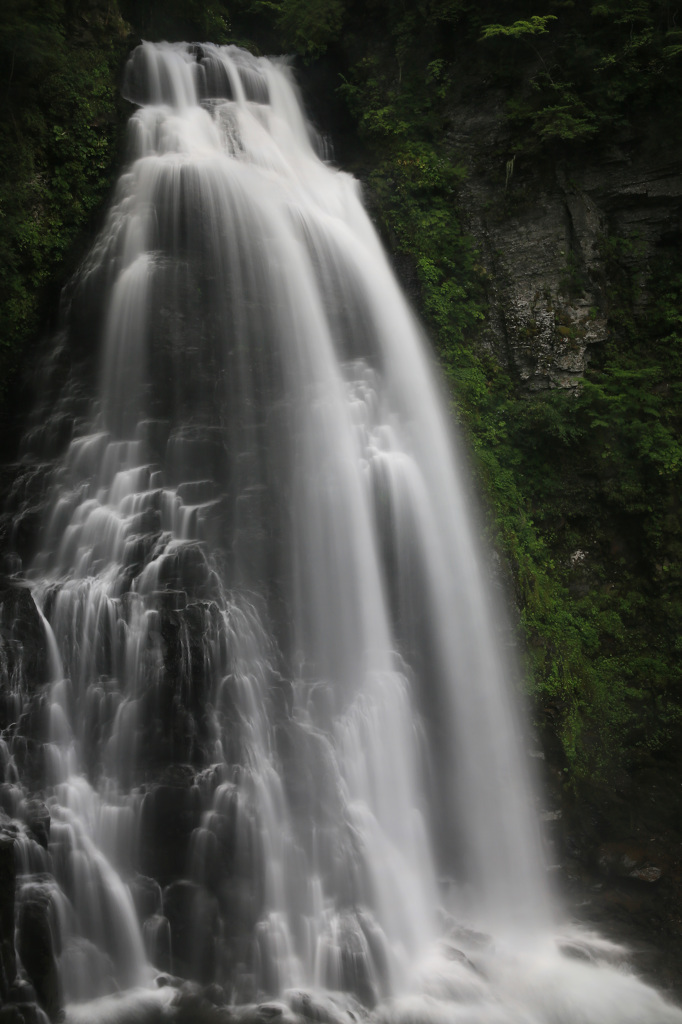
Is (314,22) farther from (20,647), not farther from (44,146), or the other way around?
(20,647)

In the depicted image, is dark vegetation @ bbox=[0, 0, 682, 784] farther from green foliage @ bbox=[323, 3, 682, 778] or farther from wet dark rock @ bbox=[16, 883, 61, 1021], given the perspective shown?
wet dark rock @ bbox=[16, 883, 61, 1021]

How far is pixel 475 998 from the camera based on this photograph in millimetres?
7105

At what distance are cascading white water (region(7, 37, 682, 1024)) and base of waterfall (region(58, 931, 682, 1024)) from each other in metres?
0.04

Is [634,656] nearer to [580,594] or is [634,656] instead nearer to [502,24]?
[580,594]

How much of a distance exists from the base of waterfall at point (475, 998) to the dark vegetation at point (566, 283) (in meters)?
2.26

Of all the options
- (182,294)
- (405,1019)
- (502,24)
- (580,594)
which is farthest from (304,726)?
(502,24)

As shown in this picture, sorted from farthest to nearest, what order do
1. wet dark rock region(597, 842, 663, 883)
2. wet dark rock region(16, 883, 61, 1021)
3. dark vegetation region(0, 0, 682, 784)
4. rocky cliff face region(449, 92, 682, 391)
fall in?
rocky cliff face region(449, 92, 682, 391)
dark vegetation region(0, 0, 682, 784)
wet dark rock region(597, 842, 663, 883)
wet dark rock region(16, 883, 61, 1021)

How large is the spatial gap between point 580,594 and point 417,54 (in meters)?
11.8

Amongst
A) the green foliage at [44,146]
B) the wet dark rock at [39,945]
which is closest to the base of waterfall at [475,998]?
the wet dark rock at [39,945]

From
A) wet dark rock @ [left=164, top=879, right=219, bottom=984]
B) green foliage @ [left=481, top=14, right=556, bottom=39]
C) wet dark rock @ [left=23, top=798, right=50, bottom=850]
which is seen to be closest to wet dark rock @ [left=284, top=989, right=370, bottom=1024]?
wet dark rock @ [left=164, top=879, right=219, bottom=984]

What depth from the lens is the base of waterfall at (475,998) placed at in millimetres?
6215

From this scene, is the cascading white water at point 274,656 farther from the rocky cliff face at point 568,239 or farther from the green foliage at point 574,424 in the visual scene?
the rocky cliff face at point 568,239

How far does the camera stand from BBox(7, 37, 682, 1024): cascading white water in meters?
6.90

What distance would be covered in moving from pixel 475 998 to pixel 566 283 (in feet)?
35.2
